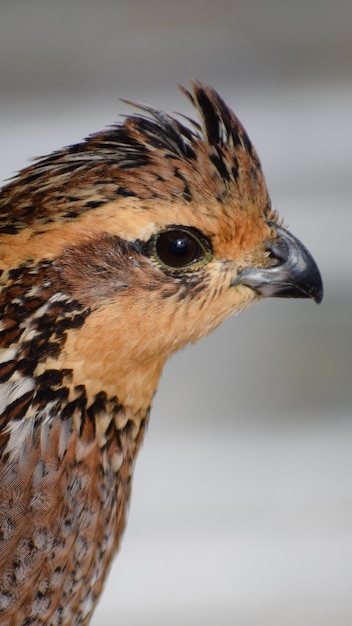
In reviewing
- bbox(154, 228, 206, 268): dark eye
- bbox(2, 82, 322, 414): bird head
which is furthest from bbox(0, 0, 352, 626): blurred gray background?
bbox(154, 228, 206, 268): dark eye

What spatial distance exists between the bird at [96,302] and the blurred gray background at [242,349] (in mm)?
1838

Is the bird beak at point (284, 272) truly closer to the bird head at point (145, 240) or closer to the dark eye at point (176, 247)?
the bird head at point (145, 240)

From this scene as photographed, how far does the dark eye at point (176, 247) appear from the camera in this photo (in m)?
2.22

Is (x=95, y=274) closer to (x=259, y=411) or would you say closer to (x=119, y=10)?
(x=119, y=10)

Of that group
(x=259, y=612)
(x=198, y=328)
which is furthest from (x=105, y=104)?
(x=259, y=612)

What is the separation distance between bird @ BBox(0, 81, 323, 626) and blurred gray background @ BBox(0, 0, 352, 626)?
6.03 ft

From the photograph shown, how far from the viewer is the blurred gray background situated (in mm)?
4156

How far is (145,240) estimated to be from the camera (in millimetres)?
2205

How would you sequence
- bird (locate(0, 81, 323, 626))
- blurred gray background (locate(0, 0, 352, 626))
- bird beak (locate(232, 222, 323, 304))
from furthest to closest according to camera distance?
blurred gray background (locate(0, 0, 352, 626)), bird beak (locate(232, 222, 323, 304)), bird (locate(0, 81, 323, 626))

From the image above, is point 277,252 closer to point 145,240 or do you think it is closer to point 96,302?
point 145,240

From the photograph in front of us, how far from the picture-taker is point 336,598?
4.91 meters

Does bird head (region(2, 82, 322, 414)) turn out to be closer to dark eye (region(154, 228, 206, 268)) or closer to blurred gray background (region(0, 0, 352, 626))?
dark eye (region(154, 228, 206, 268))

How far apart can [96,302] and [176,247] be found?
9.4 inches

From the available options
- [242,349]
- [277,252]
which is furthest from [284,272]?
[242,349]
